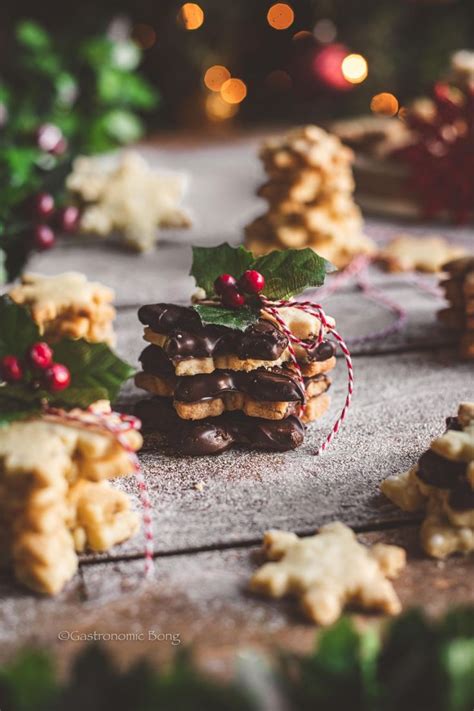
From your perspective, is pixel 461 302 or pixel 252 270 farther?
pixel 461 302

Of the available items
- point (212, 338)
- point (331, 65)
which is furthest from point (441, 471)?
point (331, 65)

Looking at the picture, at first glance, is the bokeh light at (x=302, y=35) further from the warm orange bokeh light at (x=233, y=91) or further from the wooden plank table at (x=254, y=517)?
the wooden plank table at (x=254, y=517)

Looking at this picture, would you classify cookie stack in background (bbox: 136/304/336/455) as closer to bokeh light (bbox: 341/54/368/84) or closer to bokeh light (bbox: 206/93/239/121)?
bokeh light (bbox: 341/54/368/84)

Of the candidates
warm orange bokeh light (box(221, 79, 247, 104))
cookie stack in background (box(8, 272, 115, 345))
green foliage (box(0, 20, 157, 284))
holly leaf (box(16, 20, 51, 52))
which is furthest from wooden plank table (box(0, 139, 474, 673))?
warm orange bokeh light (box(221, 79, 247, 104))

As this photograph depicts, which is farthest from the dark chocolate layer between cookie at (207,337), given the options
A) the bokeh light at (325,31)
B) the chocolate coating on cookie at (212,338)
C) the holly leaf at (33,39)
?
the bokeh light at (325,31)

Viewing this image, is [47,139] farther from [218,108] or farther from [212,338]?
[218,108]

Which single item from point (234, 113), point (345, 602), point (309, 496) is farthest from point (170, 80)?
point (345, 602)

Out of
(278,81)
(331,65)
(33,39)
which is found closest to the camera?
(33,39)
